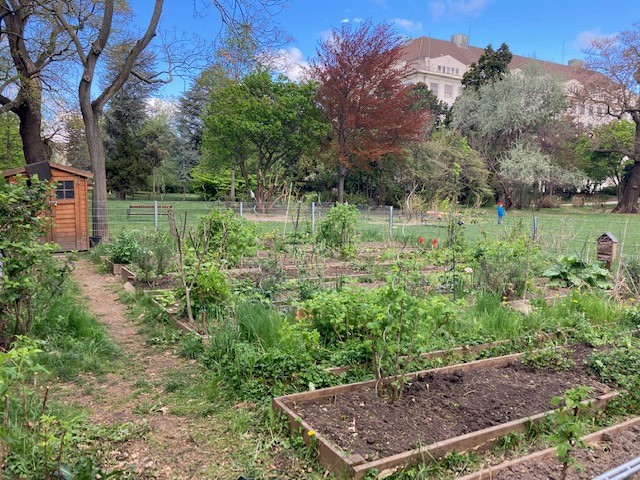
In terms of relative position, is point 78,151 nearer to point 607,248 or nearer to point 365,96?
point 365,96

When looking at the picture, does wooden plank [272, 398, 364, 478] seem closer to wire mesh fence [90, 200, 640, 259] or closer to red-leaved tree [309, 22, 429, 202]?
wire mesh fence [90, 200, 640, 259]

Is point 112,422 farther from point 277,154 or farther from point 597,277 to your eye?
point 277,154

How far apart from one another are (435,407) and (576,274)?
553cm

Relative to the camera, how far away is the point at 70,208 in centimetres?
1089

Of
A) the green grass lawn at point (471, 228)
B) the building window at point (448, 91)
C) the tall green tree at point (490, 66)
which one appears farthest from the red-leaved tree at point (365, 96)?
the building window at point (448, 91)

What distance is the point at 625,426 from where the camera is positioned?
321 centimetres

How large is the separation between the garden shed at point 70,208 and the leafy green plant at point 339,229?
5.47 metres

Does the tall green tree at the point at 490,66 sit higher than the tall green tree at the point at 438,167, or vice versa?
the tall green tree at the point at 490,66

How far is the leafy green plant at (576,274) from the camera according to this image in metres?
7.45

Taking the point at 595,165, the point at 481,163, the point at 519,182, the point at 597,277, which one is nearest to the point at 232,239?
the point at 597,277

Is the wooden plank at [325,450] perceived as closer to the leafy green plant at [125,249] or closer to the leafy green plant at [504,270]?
the leafy green plant at [504,270]

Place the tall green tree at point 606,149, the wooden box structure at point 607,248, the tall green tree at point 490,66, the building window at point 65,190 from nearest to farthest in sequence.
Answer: the wooden box structure at point 607,248 < the building window at point 65,190 < the tall green tree at point 606,149 < the tall green tree at point 490,66

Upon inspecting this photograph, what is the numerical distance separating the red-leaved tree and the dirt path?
2395cm

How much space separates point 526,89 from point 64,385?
3445 cm
